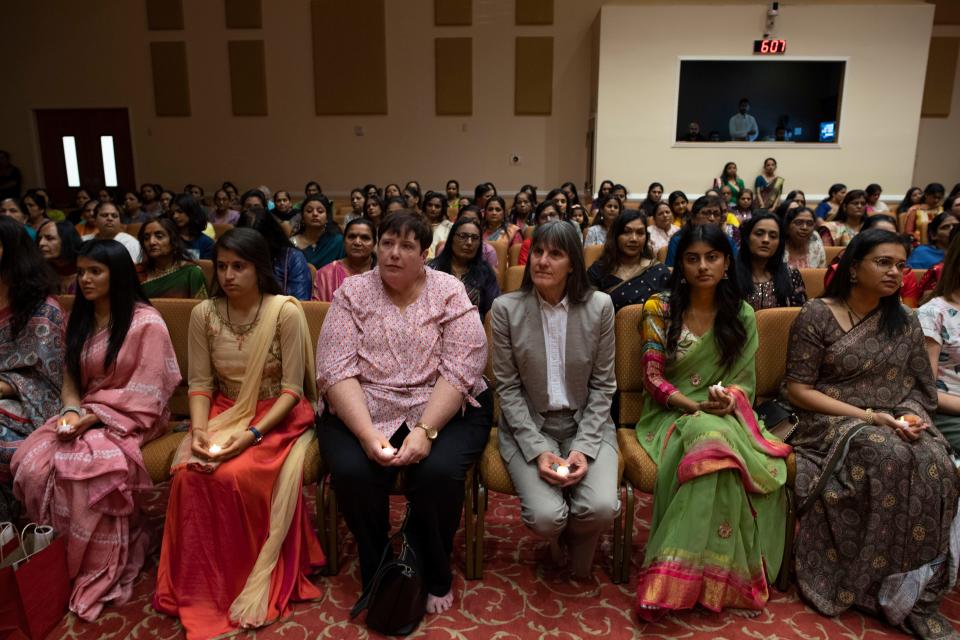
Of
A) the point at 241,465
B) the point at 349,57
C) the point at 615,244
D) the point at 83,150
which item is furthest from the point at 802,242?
the point at 83,150

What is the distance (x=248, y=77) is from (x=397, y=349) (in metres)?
9.99

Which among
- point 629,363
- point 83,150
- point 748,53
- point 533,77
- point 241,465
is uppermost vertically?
point 748,53

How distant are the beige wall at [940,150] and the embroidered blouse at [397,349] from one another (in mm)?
11336

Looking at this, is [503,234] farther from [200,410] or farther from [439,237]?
[200,410]

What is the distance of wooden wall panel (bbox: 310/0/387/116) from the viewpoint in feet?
33.4

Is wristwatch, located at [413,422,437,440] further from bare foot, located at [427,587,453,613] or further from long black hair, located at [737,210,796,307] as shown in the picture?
long black hair, located at [737,210,796,307]

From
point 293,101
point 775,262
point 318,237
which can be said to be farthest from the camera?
point 293,101

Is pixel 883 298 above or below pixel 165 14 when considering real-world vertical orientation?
below

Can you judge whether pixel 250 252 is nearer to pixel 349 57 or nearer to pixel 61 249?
pixel 61 249

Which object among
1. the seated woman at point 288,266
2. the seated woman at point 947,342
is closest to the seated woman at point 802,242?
the seated woman at point 947,342

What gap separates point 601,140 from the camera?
9.70m

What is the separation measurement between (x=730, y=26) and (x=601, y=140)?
2.42 metres

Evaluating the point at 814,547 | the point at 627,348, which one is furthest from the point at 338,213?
the point at 814,547

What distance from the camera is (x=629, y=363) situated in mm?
2523
